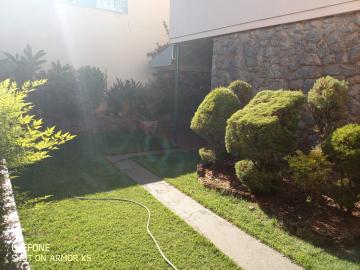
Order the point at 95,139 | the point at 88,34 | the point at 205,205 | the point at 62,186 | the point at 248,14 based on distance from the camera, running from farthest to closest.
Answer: the point at 88,34, the point at 95,139, the point at 248,14, the point at 62,186, the point at 205,205

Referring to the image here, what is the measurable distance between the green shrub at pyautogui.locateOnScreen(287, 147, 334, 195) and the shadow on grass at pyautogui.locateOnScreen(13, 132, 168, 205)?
10.1 ft

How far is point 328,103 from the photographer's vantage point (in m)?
4.30

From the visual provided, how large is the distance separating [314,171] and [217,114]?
233 cm

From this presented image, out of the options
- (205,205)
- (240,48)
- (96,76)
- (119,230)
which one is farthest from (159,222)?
(96,76)

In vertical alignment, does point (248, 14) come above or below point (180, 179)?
above

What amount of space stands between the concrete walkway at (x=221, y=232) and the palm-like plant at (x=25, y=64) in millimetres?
5662

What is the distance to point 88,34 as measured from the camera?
1104cm

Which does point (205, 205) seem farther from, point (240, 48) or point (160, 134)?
point (160, 134)

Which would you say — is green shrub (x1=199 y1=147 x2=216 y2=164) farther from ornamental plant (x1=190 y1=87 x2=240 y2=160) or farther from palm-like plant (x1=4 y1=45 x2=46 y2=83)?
palm-like plant (x1=4 y1=45 x2=46 y2=83)

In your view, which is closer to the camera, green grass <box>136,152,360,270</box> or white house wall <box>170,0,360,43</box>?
green grass <box>136,152,360,270</box>

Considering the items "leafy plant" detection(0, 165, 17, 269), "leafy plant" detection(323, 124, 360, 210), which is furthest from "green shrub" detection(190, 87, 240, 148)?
"leafy plant" detection(0, 165, 17, 269)

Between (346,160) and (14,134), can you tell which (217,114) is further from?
(14,134)

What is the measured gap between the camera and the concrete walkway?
128 inches

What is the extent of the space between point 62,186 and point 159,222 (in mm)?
2317
